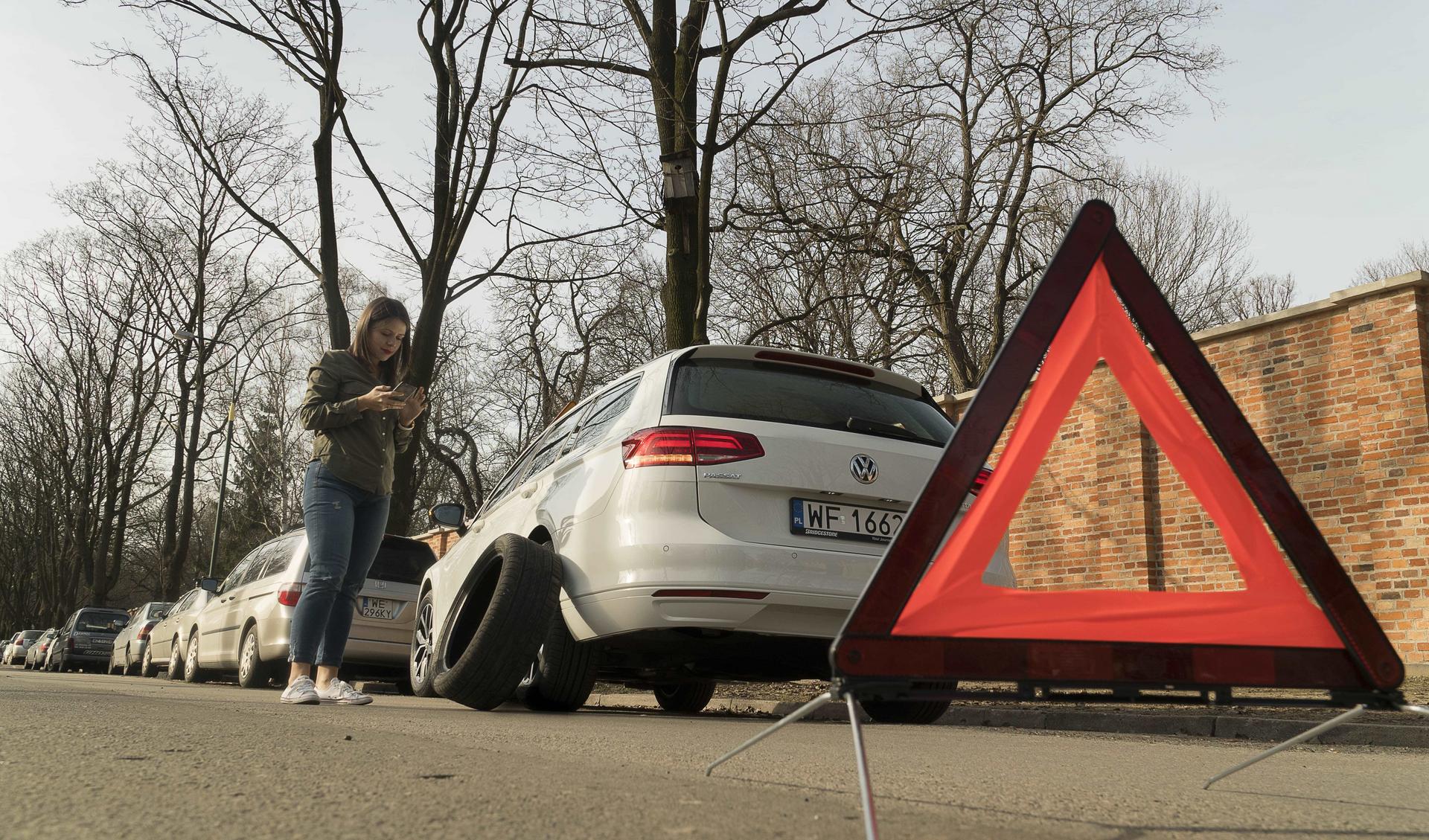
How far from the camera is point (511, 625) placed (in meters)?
5.27

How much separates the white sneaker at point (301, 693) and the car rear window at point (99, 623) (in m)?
29.6

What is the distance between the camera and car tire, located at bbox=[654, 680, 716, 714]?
25.1 ft

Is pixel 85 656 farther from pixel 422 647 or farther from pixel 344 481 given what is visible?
pixel 344 481

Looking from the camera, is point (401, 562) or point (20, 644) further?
point (20, 644)

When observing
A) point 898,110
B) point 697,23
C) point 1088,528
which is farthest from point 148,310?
point 1088,528

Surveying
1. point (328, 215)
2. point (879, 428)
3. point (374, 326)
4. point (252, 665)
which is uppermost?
point (328, 215)

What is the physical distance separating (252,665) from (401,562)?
194 cm

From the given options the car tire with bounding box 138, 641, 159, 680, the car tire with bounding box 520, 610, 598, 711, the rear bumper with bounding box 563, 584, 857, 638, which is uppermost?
the rear bumper with bounding box 563, 584, 857, 638

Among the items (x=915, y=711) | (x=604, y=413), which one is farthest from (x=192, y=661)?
(x=915, y=711)

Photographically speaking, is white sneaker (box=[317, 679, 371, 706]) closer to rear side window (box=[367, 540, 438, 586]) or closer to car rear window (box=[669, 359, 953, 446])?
car rear window (box=[669, 359, 953, 446])

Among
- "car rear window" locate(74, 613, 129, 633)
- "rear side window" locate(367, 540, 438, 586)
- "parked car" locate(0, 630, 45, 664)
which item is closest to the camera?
"rear side window" locate(367, 540, 438, 586)

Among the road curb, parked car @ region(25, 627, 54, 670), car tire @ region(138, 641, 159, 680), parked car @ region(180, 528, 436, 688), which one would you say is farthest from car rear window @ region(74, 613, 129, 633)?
the road curb

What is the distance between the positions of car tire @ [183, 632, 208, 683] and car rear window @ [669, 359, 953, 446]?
1132 cm

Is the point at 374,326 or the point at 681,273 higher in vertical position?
the point at 681,273
